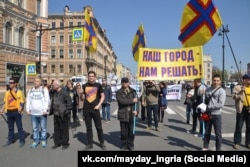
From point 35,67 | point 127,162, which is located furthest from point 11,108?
point 35,67

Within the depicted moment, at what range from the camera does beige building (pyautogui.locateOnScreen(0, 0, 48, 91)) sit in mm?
25469

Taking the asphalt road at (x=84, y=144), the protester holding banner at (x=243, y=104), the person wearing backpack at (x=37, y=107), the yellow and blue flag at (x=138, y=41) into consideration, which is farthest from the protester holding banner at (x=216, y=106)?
the yellow and blue flag at (x=138, y=41)

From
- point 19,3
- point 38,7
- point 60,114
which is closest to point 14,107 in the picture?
point 60,114

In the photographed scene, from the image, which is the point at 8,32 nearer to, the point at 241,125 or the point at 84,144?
the point at 84,144

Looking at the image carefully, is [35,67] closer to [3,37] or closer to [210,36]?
[3,37]

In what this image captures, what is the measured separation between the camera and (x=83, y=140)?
8.22 meters

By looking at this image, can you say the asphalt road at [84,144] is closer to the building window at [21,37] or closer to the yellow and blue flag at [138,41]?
the yellow and blue flag at [138,41]

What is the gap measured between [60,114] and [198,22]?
4.32 metres

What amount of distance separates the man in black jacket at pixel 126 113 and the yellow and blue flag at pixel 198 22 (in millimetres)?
2279

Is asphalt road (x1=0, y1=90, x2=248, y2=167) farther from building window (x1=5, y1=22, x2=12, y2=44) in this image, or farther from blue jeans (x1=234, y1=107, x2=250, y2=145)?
building window (x1=5, y1=22, x2=12, y2=44)

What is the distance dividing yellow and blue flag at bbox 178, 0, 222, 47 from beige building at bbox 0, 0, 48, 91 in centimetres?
1825

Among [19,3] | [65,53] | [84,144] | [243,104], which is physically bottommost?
[84,144]

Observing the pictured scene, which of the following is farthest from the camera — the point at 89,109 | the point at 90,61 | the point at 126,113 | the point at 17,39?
the point at 90,61

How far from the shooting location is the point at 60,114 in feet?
23.9
